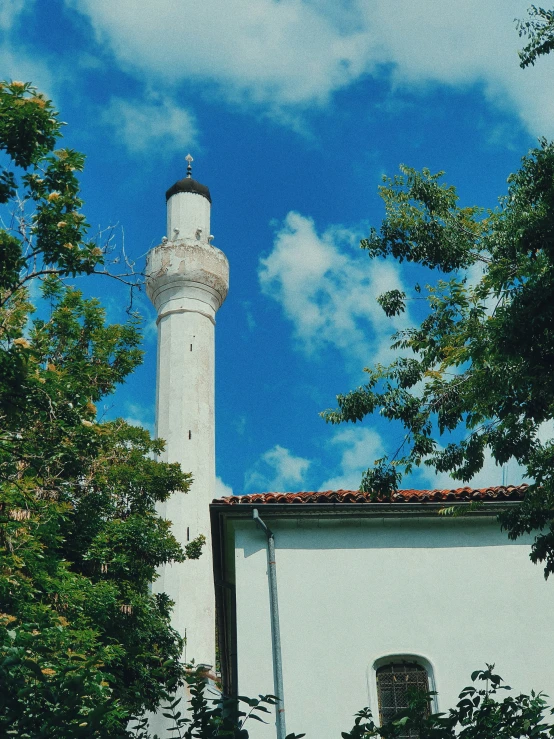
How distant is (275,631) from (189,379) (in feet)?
52.6

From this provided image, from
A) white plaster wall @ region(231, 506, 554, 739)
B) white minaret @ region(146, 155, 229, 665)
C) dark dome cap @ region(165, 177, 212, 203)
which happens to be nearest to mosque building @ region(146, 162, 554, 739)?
white plaster wall @ region(231, 506, 554, 739)

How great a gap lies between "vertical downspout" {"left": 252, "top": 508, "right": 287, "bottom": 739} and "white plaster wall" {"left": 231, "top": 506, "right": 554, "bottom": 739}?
97mm

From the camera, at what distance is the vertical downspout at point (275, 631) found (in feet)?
38.5

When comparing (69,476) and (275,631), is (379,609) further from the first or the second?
(69,476)

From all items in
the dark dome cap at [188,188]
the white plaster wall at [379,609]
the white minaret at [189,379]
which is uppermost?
the dark dome cap at [188,188]

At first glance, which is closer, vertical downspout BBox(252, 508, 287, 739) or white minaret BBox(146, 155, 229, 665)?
vertical downspout BBox(252, 508, 287, 739)

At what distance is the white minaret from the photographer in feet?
77.7

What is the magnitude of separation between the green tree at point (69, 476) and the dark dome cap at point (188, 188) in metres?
15.6

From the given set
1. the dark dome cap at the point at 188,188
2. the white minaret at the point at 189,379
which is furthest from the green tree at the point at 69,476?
the dark dome cap at the point at 188,188

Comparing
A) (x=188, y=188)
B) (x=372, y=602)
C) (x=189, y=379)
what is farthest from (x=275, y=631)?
(x=188, y=188)

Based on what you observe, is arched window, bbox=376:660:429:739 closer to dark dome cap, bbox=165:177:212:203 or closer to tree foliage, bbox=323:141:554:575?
tree foliage, bbox=323:141:554:575

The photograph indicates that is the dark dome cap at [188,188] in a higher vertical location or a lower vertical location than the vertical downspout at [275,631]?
higher

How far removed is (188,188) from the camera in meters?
32.6

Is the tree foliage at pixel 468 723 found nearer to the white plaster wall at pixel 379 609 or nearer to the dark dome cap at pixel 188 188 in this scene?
the white plaster wall at pixel 379 609
